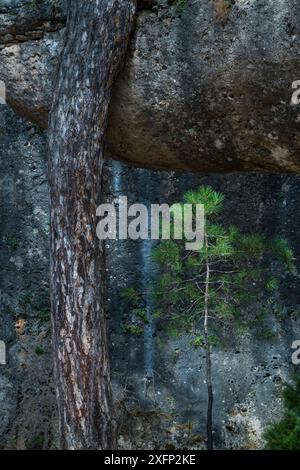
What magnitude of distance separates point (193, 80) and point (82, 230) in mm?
1055

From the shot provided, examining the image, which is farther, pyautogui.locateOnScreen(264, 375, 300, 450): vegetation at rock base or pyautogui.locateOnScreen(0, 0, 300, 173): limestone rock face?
pyautogui.locateOnScreen(0, 0, 300, 173): limestone rock face

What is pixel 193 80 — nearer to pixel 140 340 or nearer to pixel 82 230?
pixel 82 230

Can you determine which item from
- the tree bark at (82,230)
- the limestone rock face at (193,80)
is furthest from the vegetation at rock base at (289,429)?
the limestone rock face at (193,80)

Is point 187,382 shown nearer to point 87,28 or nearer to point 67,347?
point 67,347

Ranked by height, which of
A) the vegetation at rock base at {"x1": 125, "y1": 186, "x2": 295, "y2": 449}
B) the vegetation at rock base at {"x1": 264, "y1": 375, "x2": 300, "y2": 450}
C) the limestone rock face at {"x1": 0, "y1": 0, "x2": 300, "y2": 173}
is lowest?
the vegetation at rock base at {"x1": 264, "y1": 375, "x2": 300, "y2": 450}

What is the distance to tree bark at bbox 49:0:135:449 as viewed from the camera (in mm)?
4703

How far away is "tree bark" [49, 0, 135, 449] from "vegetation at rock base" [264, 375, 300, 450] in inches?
33.2

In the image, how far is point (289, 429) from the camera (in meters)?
4.77

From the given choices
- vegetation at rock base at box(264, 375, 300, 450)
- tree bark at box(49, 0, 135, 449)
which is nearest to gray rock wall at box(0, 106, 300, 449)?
vegetation at rock base at box(264, 375, 300, 450)

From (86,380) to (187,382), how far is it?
200cm

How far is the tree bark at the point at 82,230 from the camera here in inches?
185

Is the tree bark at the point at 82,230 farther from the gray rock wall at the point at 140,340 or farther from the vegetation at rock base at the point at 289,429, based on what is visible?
the gray rock wall at the point at 140,340

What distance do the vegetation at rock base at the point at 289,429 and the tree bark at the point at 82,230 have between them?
33.2 inches

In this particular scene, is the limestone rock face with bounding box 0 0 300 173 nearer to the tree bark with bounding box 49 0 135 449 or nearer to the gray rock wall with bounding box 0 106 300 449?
the tree bark with bounding box 49 0 135 449
